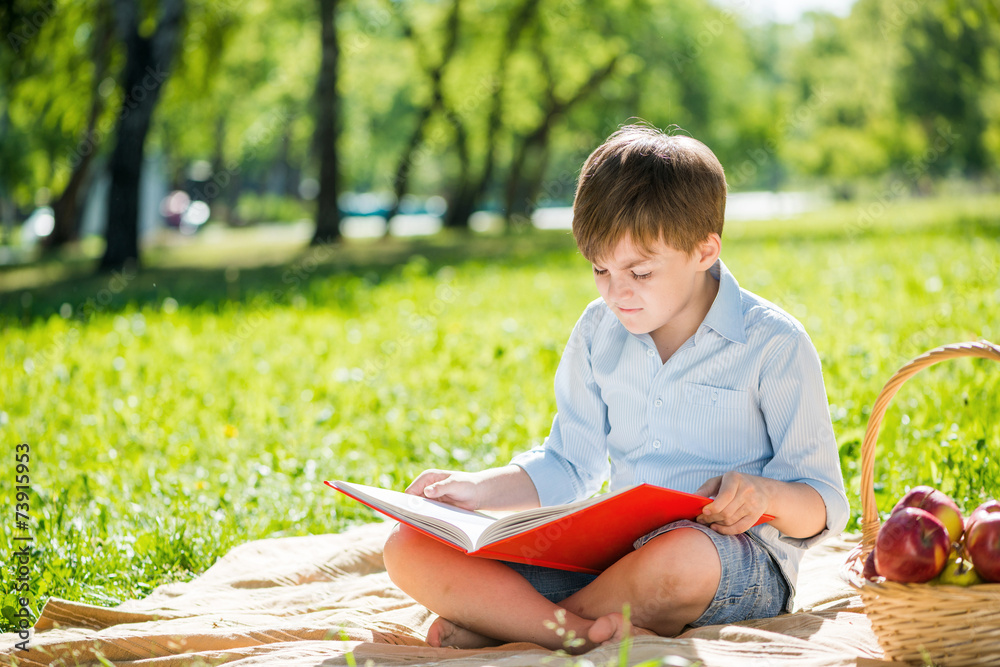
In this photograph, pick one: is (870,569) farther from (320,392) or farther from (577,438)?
(320,392)

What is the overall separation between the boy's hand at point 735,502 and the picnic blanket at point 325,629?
0.82 ft

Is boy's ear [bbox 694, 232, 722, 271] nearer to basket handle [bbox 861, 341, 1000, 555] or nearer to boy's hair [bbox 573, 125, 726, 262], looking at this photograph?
boy's hair [bbox 573, 125, 726, 262]

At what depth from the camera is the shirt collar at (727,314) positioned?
2146 mm

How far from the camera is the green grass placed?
125 inches

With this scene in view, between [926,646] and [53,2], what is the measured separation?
Answer: 41.2 feet

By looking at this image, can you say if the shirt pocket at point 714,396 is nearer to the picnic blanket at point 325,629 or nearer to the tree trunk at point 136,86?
the picnic blanket at point 325,629

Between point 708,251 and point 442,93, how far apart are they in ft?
61.8

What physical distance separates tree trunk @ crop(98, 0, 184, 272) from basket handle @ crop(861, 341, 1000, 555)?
392 inches

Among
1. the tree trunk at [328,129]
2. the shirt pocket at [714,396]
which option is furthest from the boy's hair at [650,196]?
Result: the tree trunk at [328,129]

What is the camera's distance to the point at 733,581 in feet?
6.58

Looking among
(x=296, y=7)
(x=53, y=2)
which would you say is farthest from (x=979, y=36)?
(x=53, y=2)

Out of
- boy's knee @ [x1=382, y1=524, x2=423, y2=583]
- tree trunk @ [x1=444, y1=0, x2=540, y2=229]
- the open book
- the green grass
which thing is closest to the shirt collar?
the open book

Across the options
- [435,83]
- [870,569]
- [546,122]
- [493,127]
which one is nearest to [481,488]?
[870,569]

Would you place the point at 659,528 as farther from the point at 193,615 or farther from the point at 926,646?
the point at 193,615
